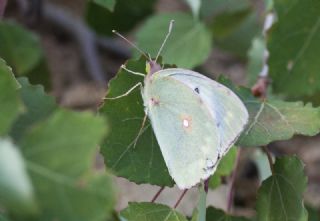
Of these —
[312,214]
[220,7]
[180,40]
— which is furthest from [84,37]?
[312,214]

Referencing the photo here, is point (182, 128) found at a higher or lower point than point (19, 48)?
lower

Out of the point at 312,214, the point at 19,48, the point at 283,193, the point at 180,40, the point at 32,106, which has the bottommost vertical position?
the point at 312,214

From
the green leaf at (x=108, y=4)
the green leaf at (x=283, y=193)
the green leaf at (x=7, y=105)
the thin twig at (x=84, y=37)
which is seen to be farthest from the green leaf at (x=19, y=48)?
the green leaf at (x=7, y=105)

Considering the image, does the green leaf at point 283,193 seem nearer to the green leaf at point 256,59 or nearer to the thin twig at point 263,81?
the thin twig at point 263,81

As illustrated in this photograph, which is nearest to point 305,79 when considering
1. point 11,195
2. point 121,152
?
point 121,152

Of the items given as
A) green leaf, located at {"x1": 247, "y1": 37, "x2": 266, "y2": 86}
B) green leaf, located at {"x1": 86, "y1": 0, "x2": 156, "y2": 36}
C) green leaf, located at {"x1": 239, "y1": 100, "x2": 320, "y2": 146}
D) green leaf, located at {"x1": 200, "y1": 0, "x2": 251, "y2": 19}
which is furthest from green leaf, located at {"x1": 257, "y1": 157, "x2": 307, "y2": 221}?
green leaf, located at {"x1": 86, "y1": 0, "x2": 156, "y2": 36}

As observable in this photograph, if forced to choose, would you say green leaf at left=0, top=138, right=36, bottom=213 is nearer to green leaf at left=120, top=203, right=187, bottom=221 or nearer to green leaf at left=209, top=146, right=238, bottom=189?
green leaf at left=120, top=203, right=187, bottom=221

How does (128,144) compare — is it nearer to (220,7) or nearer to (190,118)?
(190,118)
